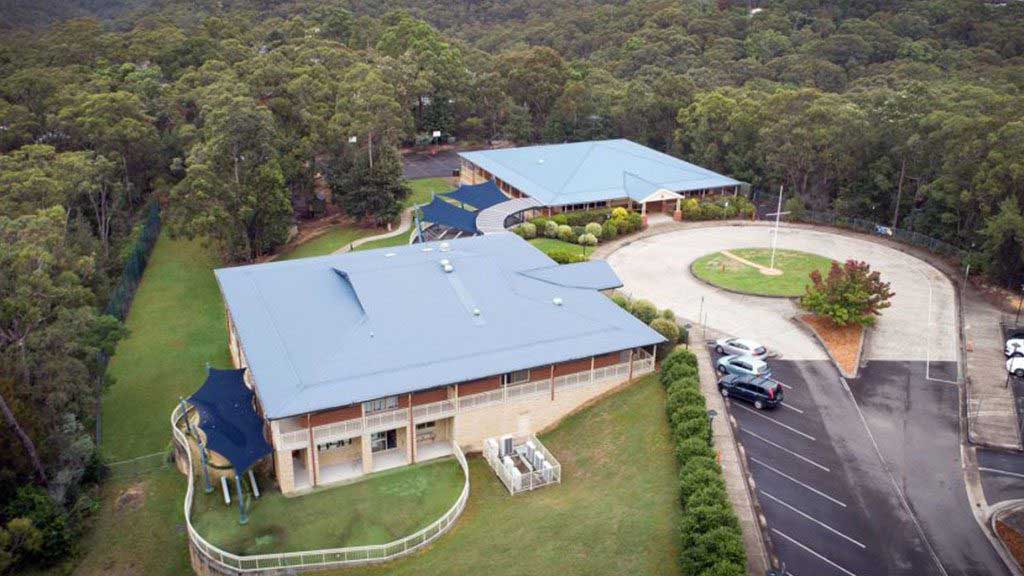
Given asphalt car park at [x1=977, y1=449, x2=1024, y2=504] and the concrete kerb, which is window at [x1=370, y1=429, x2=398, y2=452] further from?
asphalt car park at [x1=977, y1=449, x2=1024, y2=504]

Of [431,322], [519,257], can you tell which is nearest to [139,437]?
[431,322]

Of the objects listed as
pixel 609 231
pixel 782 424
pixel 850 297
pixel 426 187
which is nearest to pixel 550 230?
pixel 609 231

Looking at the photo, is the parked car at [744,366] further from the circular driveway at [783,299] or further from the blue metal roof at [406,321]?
the circular driveway at [783,299]

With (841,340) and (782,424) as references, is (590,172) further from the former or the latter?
(782,424)

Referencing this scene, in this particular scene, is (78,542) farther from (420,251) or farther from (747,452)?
(747,452)

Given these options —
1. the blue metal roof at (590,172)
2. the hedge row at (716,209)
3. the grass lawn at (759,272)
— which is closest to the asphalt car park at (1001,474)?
the grass lawn at (759,272)

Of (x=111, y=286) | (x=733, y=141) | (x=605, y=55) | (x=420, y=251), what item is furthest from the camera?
(x=605, y=55)
